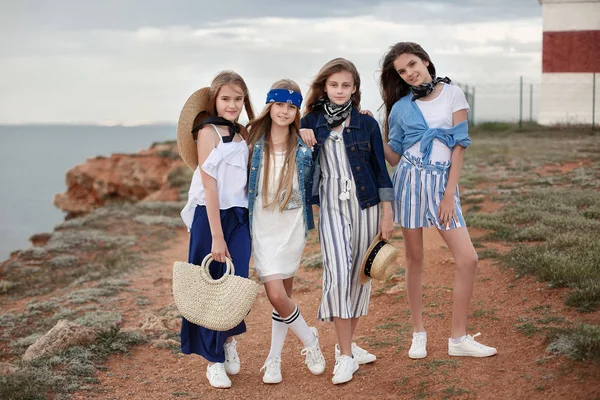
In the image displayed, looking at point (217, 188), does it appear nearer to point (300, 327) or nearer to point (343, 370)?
point (300, 327)

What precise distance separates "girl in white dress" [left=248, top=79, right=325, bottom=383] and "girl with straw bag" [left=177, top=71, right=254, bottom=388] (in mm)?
103

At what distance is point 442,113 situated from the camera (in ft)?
13.8

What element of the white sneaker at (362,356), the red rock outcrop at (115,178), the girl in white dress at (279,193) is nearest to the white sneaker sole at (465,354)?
the white sneaker at (362,356)

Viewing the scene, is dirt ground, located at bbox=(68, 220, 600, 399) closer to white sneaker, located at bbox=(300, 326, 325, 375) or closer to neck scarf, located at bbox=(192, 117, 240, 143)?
white sneaker, located at bbox=(300, 326, 325, 375)

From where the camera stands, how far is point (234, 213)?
4.21 metres

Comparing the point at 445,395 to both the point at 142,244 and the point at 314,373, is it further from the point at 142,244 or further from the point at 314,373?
the point at 142,244

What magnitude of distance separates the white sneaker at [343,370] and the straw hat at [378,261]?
1.64ft

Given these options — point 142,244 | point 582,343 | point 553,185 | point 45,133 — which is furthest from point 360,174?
point 45,133

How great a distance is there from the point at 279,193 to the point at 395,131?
2.92ft

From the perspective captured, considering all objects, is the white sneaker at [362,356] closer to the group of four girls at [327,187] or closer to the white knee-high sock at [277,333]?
the group of four girls at [327,187]

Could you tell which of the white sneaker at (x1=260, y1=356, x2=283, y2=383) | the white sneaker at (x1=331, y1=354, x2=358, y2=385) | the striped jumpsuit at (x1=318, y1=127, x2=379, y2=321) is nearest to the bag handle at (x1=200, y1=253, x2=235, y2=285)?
the striped jumpsuit at (x1=318, y1=127, x2=379, y2=321)

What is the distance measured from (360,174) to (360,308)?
85cm

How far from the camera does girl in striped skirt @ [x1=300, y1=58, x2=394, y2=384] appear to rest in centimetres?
408

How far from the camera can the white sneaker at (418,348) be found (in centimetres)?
449
